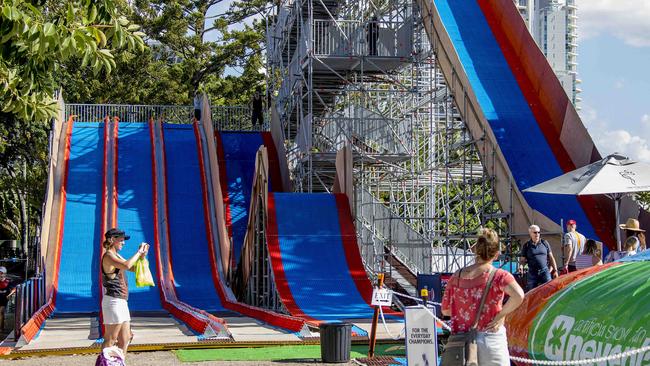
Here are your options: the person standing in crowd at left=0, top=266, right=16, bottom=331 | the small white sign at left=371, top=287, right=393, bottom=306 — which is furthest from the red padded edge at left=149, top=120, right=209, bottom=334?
the small white sign at left=371, top=287, right=393, bottom=306

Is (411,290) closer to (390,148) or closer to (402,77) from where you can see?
(390,148)

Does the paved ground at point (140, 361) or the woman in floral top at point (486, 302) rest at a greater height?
the woman in floral top at point (486, 302)

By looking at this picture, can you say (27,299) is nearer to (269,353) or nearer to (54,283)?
(54,283)

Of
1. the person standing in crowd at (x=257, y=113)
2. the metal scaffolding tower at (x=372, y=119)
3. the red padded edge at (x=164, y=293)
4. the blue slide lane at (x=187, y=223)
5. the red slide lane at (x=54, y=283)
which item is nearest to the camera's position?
the red slide lane at (x=54, y=283)

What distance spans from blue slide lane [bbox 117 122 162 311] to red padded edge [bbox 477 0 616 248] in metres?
9.01

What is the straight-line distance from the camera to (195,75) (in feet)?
158

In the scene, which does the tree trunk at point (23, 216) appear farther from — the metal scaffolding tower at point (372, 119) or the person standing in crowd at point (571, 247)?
the person standing in crowd at point (571, 247)

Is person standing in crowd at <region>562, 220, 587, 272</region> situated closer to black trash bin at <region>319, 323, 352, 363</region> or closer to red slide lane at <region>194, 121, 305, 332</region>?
red slide lane at <region>194, 121, 305, 332</region>

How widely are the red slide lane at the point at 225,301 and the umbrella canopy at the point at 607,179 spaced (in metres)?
4.76

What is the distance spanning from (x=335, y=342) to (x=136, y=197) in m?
13.6

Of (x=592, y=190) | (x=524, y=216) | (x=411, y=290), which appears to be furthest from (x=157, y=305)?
(x=592, y=190)

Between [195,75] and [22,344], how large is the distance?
3443cm

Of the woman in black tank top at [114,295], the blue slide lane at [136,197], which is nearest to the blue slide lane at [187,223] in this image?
the blue slide lane at [136,197]

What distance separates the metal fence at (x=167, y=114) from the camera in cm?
3350
